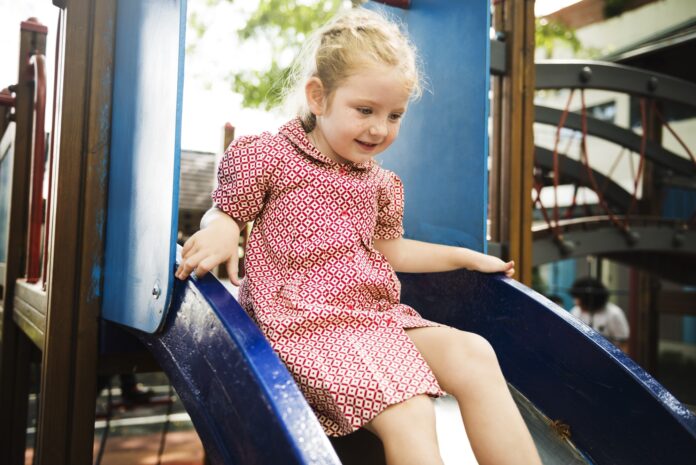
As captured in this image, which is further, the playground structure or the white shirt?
the white shirt

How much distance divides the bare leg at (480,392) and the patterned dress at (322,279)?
77 mm

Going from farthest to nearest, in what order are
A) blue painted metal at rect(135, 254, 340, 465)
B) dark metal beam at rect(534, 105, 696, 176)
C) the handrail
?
1. dark metal beam at rect(534, 105, 696, 176)
2. the handrail
3. blue painted metal at rect(135, 254, 340, 465)

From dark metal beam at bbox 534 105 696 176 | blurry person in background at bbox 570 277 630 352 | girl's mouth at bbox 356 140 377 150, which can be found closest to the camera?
girl's mouth at bbox 356 140 377 150

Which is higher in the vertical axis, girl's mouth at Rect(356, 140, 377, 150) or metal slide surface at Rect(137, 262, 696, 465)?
girl's mouth at Rect(356, 140, 377, 150)

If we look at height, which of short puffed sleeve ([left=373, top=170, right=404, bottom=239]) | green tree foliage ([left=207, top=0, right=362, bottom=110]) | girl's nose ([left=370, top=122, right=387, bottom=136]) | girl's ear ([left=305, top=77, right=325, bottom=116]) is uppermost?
green tree foliage ([left=207, top=0, right=362, bottom=110])

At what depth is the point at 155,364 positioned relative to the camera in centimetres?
169

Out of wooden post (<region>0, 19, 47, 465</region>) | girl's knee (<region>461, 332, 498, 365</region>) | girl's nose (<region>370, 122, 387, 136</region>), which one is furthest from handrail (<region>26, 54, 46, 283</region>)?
girl's knee (<region>461, 332, 498, 365</region>)

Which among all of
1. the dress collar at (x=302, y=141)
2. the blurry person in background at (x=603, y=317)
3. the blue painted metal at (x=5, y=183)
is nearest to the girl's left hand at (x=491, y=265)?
the dress collar at (x=302, y=141)

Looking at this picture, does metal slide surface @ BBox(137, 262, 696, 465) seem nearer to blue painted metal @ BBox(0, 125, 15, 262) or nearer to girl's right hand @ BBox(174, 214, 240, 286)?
girl's right hand @ BBox(174, 214, 240, 286)

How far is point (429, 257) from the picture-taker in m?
1.48

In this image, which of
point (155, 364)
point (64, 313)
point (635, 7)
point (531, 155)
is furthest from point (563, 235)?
point (635, 7)

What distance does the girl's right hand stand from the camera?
1043mm

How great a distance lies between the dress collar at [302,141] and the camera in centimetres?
130

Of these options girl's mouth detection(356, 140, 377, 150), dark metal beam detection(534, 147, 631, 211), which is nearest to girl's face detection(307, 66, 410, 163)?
girl's mouth detection(356, 140, 377, 150)
